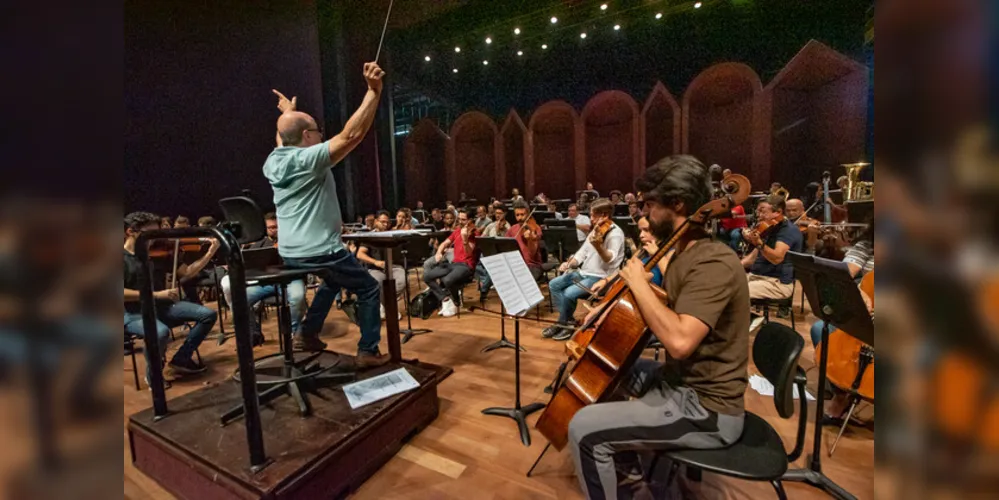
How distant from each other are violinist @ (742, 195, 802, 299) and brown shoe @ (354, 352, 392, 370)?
10.3ft

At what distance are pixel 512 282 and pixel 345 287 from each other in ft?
3.35

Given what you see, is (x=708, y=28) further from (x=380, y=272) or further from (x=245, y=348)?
(x=245, y=348)

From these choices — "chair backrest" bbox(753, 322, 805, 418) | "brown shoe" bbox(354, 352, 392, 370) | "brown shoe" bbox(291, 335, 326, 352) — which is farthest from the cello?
"brown shoe" bbox(291, 335, 326, 352)

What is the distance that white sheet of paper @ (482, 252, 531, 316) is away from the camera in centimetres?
249

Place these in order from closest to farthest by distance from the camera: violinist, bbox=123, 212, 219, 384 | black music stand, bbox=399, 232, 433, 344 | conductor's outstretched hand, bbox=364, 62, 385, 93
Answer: conductor's outstretched hand, bbox=364, 62, 385, 93
violinist, bbox=123, 212, 219, 384
black music stand, bbox=399, 232, 433, 344

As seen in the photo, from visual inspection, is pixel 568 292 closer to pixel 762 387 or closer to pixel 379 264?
pixel 762 387

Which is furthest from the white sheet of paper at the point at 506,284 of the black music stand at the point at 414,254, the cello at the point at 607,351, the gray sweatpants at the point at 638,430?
the black music stand at the point at 414,254

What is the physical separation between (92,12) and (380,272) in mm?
5118

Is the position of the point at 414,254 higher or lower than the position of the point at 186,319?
higher

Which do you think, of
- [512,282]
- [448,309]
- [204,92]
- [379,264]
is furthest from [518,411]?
[204,92]

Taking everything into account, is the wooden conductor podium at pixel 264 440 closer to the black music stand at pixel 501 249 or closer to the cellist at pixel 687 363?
the cellist at pixel 687 363

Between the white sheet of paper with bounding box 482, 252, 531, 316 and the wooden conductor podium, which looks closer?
the wooden conductor podium

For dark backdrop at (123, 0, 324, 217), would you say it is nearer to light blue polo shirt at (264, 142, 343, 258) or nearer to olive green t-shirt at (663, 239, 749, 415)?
light blue polo shirt at (264, 142, 343, 258)

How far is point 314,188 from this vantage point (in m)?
2.37
